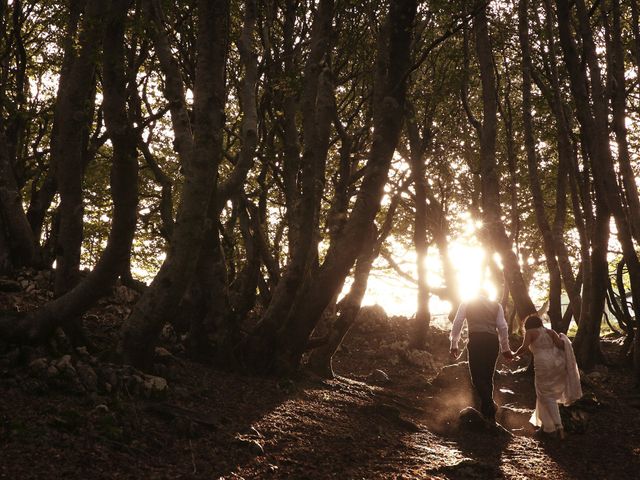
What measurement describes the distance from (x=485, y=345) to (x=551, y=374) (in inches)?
40.7

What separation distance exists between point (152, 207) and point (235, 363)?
13.8 metres

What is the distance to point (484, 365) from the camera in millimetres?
8836

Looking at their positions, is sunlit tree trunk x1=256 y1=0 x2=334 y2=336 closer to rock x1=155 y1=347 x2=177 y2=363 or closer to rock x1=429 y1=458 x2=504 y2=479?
rock x1=155 y1=347 x2=177 y2=363

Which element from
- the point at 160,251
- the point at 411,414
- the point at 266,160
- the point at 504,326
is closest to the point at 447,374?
the point at 411,414

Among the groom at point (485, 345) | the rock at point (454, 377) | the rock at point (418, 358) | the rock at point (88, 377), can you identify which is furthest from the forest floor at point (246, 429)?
the rock at point (418, 358)

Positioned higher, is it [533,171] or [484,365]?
[533,171]

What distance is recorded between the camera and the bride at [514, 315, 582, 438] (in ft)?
27.0

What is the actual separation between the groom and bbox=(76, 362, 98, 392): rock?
5.67 metres

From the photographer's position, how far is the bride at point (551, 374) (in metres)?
8.23

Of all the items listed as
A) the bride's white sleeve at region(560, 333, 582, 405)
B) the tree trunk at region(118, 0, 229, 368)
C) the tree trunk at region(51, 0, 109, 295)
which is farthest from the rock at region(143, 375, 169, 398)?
the bride's white sleeve at region(560, 333, 582, 405)

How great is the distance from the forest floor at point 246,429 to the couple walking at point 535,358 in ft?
1.56

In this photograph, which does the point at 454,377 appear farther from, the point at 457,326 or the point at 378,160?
the point at 378,160

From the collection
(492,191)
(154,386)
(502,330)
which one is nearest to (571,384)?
(502,330)

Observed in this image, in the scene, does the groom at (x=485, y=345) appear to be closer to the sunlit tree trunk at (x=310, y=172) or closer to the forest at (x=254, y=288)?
the forest at (x=254, y=288)
